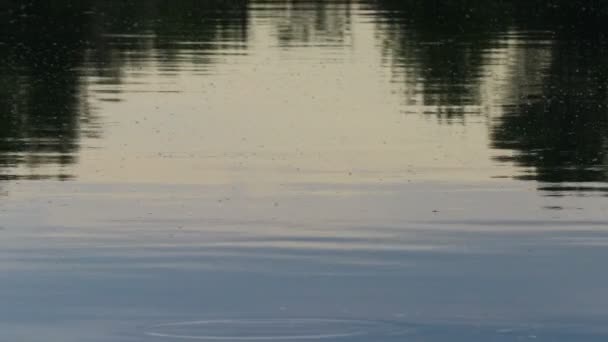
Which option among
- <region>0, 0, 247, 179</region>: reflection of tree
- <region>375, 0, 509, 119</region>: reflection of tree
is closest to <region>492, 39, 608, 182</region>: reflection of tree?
<region>375, 0, 509, 119</region>: reflection of tree

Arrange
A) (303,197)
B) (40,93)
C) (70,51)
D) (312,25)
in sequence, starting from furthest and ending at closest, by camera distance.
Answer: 1. (312,25)
2. (70,51)
3. (40,93)
4. (303,197)

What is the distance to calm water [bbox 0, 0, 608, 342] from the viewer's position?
15.1 metres

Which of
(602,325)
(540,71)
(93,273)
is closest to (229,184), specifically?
(93,273)

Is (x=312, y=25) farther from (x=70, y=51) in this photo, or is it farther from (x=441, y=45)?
(x=70, y=51)

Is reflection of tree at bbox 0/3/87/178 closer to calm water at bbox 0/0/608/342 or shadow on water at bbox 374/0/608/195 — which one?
calm water at bbox 0/0/608/342

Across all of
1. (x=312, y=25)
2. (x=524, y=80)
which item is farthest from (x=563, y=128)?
(x=312, y=25)

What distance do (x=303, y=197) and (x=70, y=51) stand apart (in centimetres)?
3107

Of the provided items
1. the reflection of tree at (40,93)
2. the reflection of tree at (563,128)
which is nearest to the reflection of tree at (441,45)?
the reflection of tree at (563,128)

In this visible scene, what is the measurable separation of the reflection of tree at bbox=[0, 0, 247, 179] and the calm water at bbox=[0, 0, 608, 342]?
0.47ft

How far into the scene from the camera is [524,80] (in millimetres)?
39219

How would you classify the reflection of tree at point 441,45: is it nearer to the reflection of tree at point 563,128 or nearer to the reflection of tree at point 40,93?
the reflection of tree at point 563,128

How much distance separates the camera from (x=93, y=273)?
16.8 metres

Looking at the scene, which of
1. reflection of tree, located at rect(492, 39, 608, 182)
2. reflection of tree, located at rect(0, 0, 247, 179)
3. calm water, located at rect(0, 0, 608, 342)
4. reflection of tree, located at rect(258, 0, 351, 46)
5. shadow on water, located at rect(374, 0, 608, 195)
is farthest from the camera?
reflection of tree, located at rect(258, 0, 351, 46)

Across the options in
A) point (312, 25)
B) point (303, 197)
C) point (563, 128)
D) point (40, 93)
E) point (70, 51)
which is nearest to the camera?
point (303, 197)
